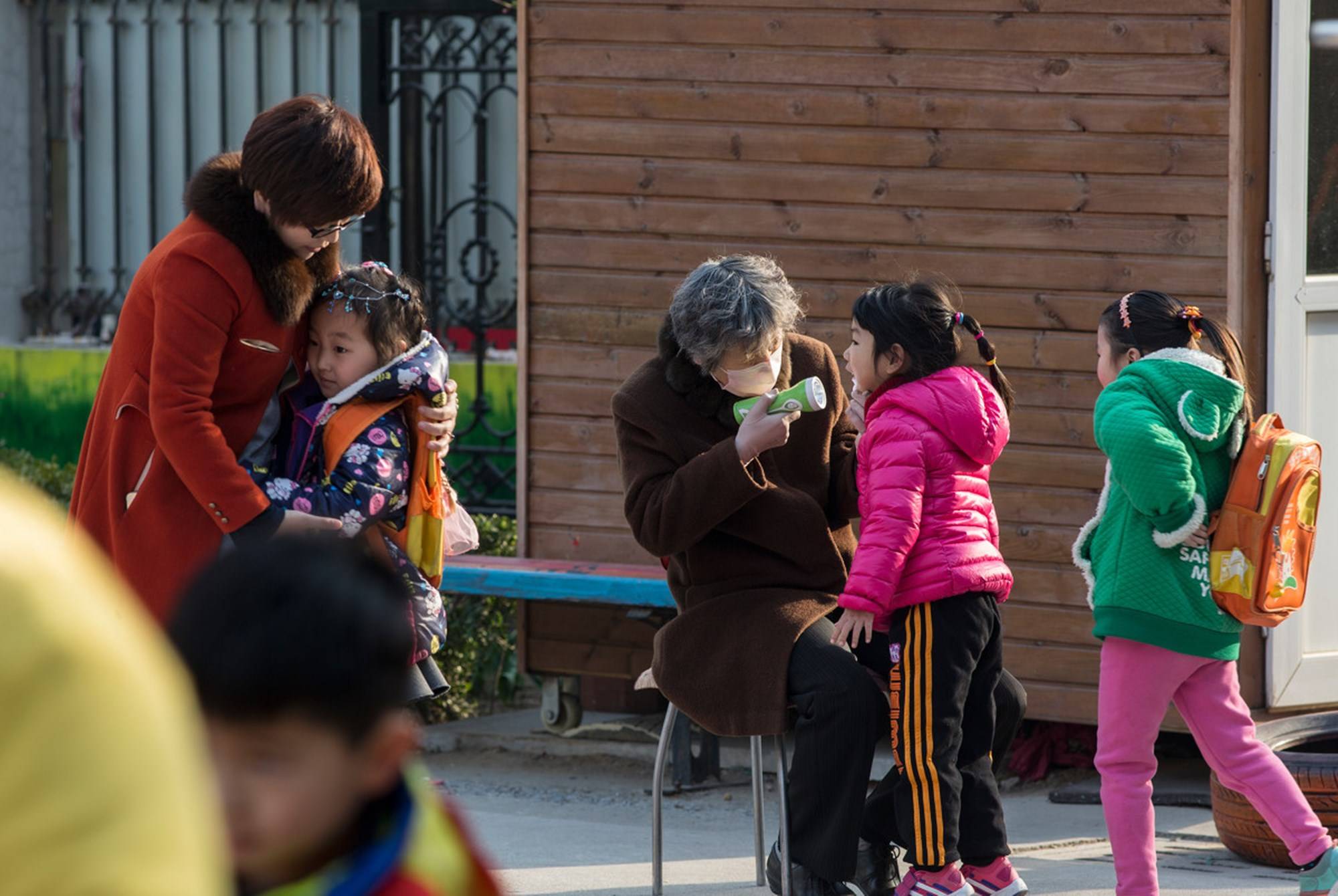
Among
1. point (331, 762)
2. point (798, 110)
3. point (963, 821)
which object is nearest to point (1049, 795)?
point (963, 821)

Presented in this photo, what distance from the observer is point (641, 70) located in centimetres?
546

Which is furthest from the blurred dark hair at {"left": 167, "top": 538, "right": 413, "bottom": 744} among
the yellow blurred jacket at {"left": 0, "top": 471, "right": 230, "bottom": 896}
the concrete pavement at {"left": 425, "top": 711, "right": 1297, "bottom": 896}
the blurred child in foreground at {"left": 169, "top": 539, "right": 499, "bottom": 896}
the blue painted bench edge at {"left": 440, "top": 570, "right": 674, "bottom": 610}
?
the blue painted bench edge at {"left": 440, "top": 570, "right": 674, "bottom": 610}

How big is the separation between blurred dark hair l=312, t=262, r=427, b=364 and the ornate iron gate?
3.00 m

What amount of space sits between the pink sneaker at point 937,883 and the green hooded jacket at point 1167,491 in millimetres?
592

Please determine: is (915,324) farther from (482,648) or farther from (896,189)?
(482,648)

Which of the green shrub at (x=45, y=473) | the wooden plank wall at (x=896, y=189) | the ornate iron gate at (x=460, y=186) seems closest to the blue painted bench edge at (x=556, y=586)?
the wooden plank wall at (x=896, y=189)

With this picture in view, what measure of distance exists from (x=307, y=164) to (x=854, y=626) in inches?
56.9

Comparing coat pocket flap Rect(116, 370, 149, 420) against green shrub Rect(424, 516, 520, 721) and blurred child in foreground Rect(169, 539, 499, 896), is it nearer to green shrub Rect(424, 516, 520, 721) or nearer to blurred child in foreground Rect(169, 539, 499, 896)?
blurred child in foreground Rect(169, 539, 499, 896)

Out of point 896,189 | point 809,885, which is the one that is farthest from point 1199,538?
point 896,189

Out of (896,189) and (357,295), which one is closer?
(357,295)

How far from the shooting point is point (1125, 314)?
3.85 metres

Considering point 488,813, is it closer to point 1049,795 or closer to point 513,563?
point 513,563

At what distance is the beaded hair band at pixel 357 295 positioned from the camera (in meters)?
3.44

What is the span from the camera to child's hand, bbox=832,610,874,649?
365cm
